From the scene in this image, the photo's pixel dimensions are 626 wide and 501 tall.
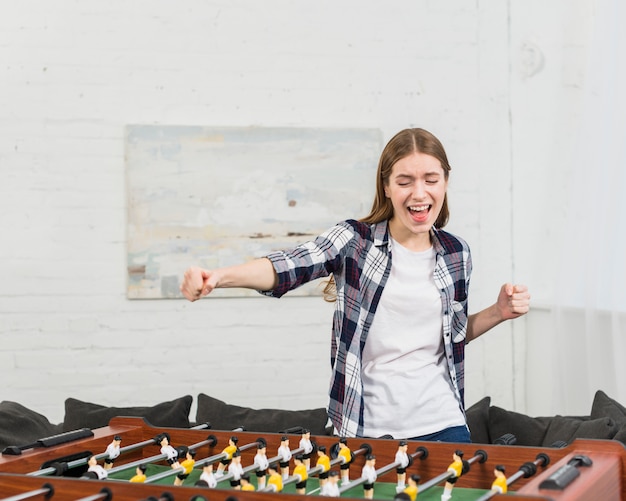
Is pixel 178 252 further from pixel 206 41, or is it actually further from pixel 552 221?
pixel 552 221

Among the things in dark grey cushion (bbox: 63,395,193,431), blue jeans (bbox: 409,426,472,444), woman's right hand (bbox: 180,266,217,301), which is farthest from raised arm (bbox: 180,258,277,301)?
dark grey cushion (bbox: 63,395,193,431)

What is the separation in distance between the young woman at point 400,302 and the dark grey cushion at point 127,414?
34.2 inches

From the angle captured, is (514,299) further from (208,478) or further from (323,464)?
(208,478)

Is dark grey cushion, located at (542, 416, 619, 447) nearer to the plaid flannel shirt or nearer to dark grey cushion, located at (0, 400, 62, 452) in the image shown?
the plaid flannel shirt

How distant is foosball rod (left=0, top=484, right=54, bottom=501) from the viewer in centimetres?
166

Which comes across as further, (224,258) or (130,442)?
(224,258)

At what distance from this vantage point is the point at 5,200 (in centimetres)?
462

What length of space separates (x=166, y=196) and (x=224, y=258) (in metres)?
0.45

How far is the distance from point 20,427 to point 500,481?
2008 mm

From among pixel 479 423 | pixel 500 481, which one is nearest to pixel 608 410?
pixel 479 423

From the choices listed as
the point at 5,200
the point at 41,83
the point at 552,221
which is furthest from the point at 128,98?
the point at 552,221

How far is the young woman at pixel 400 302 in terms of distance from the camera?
95.2 inches

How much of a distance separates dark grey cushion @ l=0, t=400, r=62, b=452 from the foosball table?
82 centimetres

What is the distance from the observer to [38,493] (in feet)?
5.55
